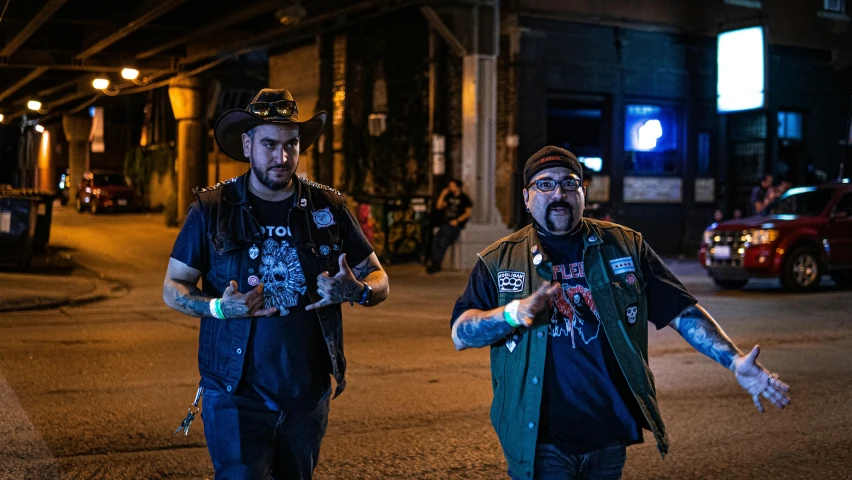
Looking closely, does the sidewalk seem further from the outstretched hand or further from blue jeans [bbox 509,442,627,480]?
the outstretched hand

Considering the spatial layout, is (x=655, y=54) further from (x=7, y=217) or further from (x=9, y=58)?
(x=9, y=58)

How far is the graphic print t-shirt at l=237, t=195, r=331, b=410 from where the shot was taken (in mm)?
3766

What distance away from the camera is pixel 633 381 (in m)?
3.60

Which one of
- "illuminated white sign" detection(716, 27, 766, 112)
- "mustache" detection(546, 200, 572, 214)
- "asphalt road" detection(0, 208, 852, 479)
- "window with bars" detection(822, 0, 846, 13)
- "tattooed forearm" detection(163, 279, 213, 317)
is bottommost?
"asphalt road" detection(0, 208, 852, 479)

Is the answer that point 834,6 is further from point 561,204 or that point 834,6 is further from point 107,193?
point 561,204

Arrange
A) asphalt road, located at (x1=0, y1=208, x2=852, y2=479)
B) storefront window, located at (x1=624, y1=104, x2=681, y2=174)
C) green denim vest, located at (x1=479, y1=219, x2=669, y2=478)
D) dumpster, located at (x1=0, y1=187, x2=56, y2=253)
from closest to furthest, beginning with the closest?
1. green denim vest, located at (x1=479, y1=219, x2=669, y2=478)
2. asphalt road, located at (x1=0, y1=208, x2=852, y2=479)
3. dumpster, located at (x1=0, y1=187, x2=56, y2=253)
4. storefront window, located at (x1=624, y1=104, x2=681, y2=174)

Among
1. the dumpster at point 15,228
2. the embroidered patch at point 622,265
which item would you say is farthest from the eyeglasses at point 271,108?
the dumpster at point 15,228

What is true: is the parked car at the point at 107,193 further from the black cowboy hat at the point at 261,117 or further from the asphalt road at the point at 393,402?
the black cowboy hat at the point at 261,117

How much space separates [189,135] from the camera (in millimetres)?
30516

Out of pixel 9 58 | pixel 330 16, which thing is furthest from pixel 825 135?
pixel 9 58

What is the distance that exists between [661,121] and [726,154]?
2152 millimetres

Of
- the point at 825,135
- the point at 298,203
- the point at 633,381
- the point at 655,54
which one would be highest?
the point at 655,54

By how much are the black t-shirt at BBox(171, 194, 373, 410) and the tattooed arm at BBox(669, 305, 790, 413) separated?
4.75ft

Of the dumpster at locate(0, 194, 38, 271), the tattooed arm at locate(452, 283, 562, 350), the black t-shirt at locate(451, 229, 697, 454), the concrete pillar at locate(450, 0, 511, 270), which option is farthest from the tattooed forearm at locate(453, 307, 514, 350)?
the concrete pillar at locate(450, 0, 511, 270)
